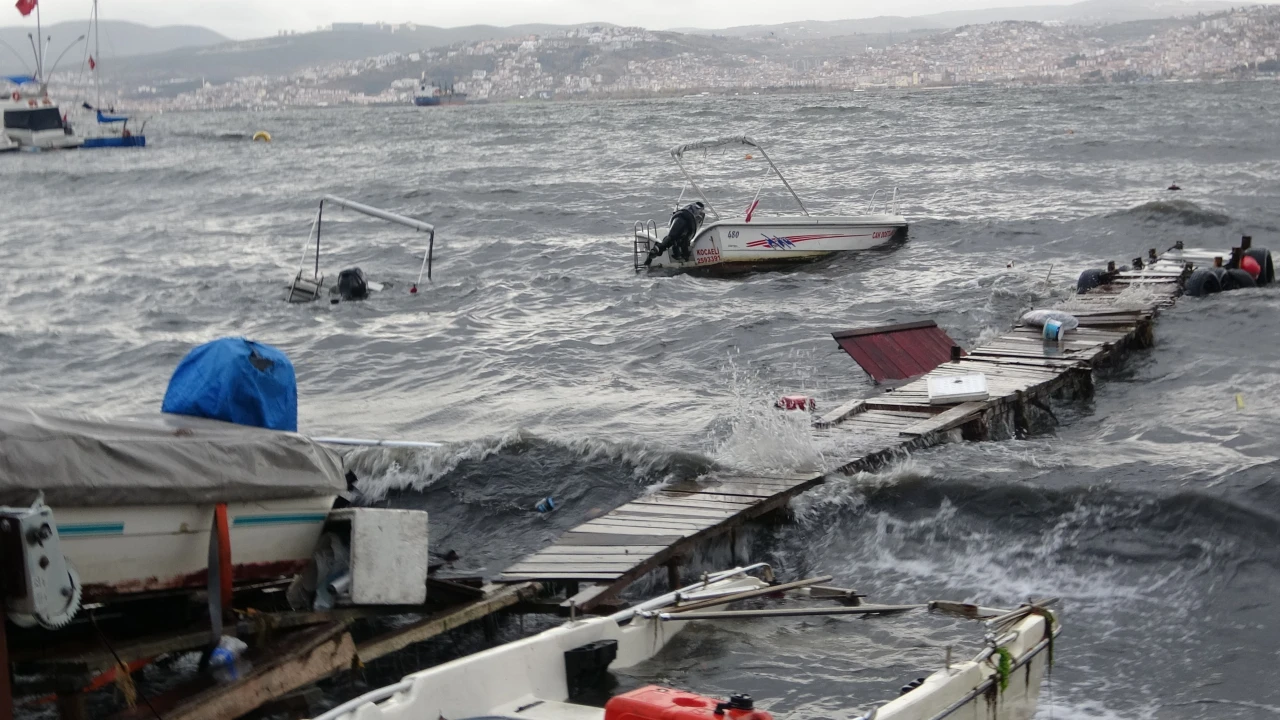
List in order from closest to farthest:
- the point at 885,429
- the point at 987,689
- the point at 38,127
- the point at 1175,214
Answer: the point at 987,689, the point at 885,429, the point at 1175,214, the point at 38,127

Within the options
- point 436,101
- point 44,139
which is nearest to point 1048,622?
point 44,139

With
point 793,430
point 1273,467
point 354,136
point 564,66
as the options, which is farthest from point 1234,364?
point 564,66

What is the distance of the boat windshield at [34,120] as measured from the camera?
86.7 metres

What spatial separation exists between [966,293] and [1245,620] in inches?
571

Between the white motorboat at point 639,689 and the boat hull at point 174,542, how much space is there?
5.46 ft

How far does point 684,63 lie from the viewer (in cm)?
18000

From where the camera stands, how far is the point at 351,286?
76.2ft

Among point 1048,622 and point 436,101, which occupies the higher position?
point 436,101

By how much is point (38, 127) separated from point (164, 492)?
90.8 m

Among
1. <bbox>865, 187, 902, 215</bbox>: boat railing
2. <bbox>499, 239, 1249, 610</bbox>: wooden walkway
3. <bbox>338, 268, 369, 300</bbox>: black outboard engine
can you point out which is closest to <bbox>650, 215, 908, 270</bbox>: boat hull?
<bbox>338, 268, 369, 300</bbox>: black outboard engine

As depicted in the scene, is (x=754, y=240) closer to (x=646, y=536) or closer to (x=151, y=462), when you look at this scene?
(x=646, y=536)

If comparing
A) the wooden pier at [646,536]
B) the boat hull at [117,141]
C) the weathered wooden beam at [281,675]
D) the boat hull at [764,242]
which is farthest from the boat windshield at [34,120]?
the weathered wooden beam at [281,675]

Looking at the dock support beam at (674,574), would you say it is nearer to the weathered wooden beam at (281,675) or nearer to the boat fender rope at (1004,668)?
the weathered wooden beam at (281,675)

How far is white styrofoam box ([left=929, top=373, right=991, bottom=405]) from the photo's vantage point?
42.2 ft
